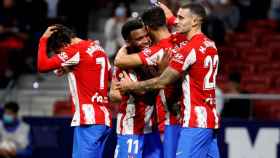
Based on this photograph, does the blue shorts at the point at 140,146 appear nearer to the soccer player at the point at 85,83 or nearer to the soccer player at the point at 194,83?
the soccer player at the point at 85,83

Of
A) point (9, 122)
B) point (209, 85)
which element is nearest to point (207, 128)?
point (209, 85)

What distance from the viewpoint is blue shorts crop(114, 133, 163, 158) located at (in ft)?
42.2

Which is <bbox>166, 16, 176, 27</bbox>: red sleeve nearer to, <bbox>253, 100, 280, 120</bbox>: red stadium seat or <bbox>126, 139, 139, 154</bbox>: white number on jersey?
<bbox>126, 139, 139, 154</bbox>: white number on jersey

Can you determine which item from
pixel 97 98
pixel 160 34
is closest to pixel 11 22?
pixel 97 98

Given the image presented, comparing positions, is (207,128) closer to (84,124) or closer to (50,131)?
(84,124)

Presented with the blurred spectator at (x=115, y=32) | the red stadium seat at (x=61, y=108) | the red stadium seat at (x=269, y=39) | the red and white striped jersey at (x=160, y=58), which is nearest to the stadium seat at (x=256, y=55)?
the red stadium seat at (x=269, y=39)

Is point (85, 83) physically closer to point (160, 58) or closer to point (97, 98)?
point (97, 98)

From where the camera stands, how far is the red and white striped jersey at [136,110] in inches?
509

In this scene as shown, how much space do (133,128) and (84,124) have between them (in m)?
0.61

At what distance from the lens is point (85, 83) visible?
42.9ft

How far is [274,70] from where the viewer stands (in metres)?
20.3

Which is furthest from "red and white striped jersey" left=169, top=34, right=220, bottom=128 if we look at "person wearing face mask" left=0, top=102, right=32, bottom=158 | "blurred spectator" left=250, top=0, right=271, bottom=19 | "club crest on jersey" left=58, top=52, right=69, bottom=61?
"blurred spectator" left=250, top=0, right=271, bottom=19

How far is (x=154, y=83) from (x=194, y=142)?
2.57 ft

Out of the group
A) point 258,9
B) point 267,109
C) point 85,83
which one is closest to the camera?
point 85,83
